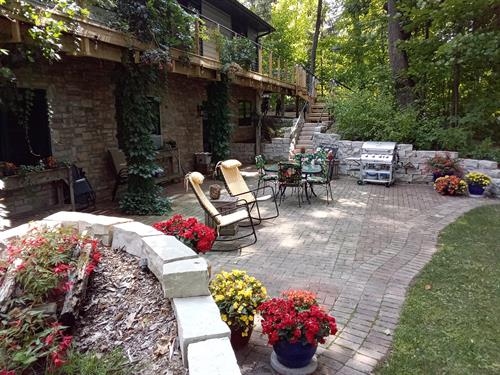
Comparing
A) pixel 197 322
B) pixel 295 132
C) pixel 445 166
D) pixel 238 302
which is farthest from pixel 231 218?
pixel 295 132

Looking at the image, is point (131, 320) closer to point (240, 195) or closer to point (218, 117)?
point (240, 195)

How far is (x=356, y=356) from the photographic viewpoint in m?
2.66

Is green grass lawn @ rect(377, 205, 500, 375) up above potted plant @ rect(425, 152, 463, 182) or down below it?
below

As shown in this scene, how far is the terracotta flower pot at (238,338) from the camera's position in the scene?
263 cm

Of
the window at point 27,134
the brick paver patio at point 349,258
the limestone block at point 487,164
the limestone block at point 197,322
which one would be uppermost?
the window at point 27,134

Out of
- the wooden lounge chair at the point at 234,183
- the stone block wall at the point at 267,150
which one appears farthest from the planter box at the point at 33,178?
the stone block wall at the point at 267,150

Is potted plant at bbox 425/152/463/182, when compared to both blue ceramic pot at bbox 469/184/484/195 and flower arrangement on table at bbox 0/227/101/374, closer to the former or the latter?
blue ceramic pot at bbox 469/184/484/195

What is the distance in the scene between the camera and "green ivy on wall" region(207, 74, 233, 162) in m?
10.6

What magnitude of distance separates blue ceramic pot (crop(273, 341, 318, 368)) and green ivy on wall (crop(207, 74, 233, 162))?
8.66m

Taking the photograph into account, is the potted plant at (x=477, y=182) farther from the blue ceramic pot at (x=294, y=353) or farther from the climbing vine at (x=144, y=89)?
the blue ceramic pot at (x=294, y=353)

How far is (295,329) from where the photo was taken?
7.76ft

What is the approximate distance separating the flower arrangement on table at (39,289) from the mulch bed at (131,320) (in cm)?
16

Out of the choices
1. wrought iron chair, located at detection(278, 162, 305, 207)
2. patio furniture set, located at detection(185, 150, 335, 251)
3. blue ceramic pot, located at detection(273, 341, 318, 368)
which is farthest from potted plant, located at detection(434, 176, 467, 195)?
blue ceramic pot, located at detection(273, 341, 318, 368)

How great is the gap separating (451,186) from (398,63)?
543cm
